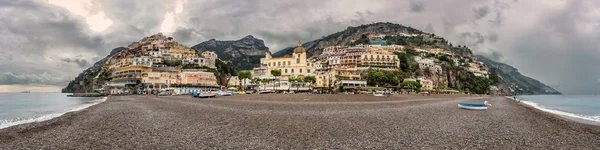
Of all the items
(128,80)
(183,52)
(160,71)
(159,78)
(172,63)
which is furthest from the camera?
(183,52)

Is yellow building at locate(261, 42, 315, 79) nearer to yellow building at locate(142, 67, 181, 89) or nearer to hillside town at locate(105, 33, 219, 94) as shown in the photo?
hillside town at locate(105, 33, 219, 94)

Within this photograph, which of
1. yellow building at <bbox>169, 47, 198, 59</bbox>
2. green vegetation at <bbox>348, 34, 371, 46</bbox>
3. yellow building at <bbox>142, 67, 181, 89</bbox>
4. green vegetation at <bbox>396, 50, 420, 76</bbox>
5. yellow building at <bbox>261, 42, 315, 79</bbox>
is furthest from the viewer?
green vegetation at <bbox>348, 34, 371, 46</bbox>

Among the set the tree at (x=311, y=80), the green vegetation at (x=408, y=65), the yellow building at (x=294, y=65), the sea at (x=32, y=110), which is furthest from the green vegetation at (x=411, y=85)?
the sea at (x=32, y=110)


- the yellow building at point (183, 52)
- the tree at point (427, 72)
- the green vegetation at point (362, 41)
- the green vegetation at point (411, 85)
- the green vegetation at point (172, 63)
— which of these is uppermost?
the green vegetation at point (362, 41)

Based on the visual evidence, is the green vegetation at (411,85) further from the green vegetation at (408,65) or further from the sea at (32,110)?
the sea at (32,110)

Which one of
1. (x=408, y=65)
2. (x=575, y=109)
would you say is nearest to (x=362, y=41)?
(x=408, y=65)

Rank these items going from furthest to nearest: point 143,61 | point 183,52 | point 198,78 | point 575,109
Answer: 1. point 183,52
2. point 143,61
3. point 198,78
4. point 575,109

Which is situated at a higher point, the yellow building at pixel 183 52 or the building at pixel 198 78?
the yellow building at pixel 183 52

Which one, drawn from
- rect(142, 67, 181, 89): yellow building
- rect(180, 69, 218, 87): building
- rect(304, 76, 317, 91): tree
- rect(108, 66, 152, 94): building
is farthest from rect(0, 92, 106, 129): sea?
rect(108, 66, 152, 94): building

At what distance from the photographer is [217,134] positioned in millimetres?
10570

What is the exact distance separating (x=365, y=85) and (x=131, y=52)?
116 m

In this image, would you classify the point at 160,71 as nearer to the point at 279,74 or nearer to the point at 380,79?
the point at 279,74

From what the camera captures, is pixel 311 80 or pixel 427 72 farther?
pixel 427 72

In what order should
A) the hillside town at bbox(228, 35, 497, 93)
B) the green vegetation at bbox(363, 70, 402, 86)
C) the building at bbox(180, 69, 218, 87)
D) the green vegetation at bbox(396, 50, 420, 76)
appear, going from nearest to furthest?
1. the hillside town at bbox(228, 35, 497, 93)
2. the green vegetation at bbox(363, 70, 402, 86)
3. the building at bbox(180, 69, 218, 87)
4. the green vegetation at bbox(396, 50, 420, 76)
